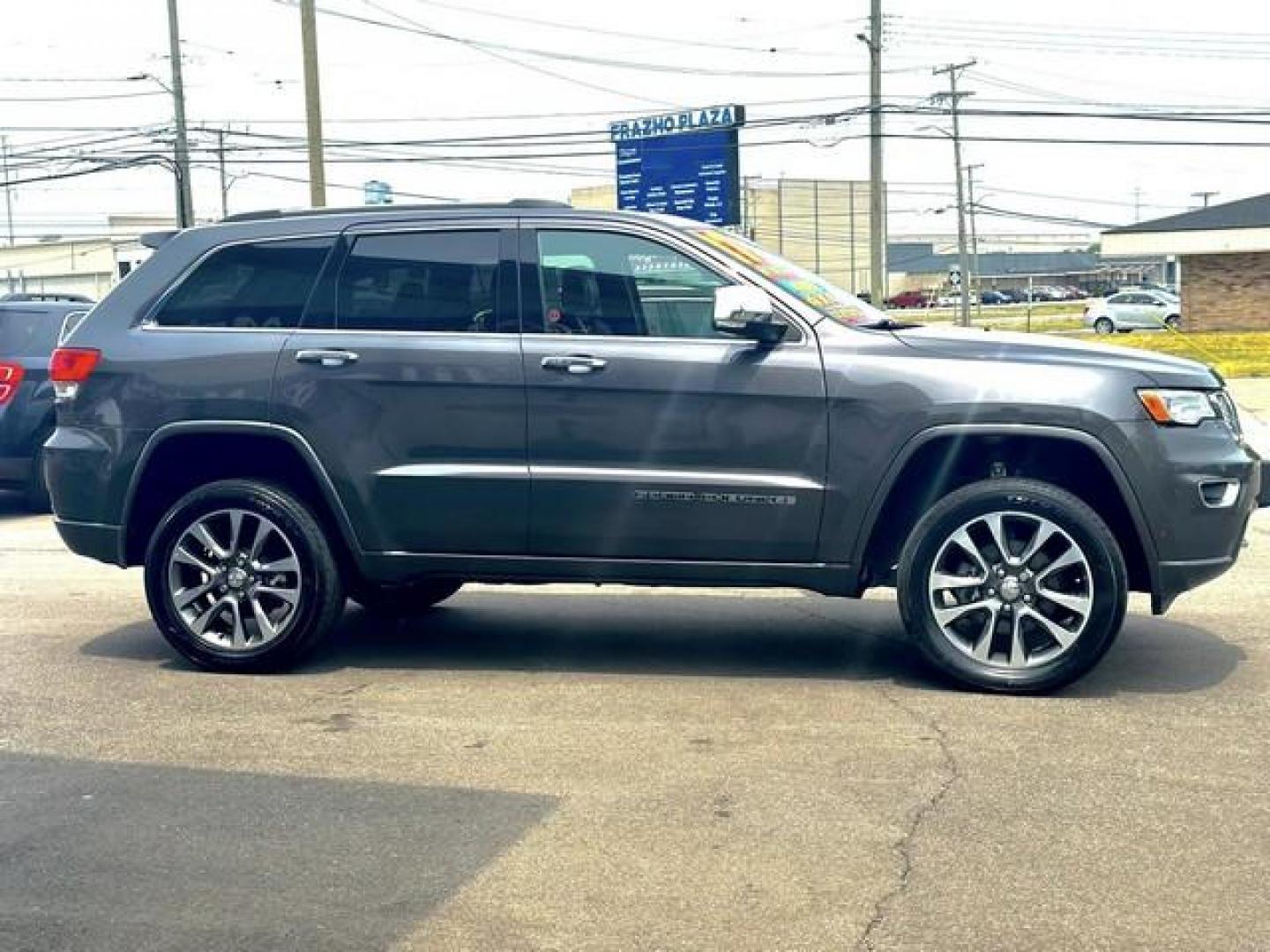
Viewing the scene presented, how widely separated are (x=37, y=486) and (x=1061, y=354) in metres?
9.28

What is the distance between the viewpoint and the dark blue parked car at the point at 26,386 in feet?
38.3

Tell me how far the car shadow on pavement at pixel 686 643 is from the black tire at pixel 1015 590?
0.21 metres

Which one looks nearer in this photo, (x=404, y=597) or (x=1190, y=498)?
(x=1190, y=498)

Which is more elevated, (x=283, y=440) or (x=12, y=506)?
(x=283, y=440)

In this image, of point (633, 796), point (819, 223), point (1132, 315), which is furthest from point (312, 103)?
point (819, 223)

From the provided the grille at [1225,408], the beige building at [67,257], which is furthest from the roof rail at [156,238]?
the beige building at [67,257]

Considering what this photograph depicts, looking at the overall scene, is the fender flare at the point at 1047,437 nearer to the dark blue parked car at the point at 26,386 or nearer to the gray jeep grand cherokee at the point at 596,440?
the gray jeep grand cherokee at the point at 596,440

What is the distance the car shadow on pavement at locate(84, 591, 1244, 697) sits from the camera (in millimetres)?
6270

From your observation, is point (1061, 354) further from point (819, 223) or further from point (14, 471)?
point (819, 223)

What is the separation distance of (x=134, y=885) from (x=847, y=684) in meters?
3.04

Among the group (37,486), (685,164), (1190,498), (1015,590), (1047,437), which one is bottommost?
(37,486)

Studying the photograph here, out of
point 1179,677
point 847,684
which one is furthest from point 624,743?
point 1179,677

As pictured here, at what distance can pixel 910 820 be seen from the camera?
14.6 feet

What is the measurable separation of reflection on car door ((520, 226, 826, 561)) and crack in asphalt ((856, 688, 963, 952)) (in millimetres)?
825
